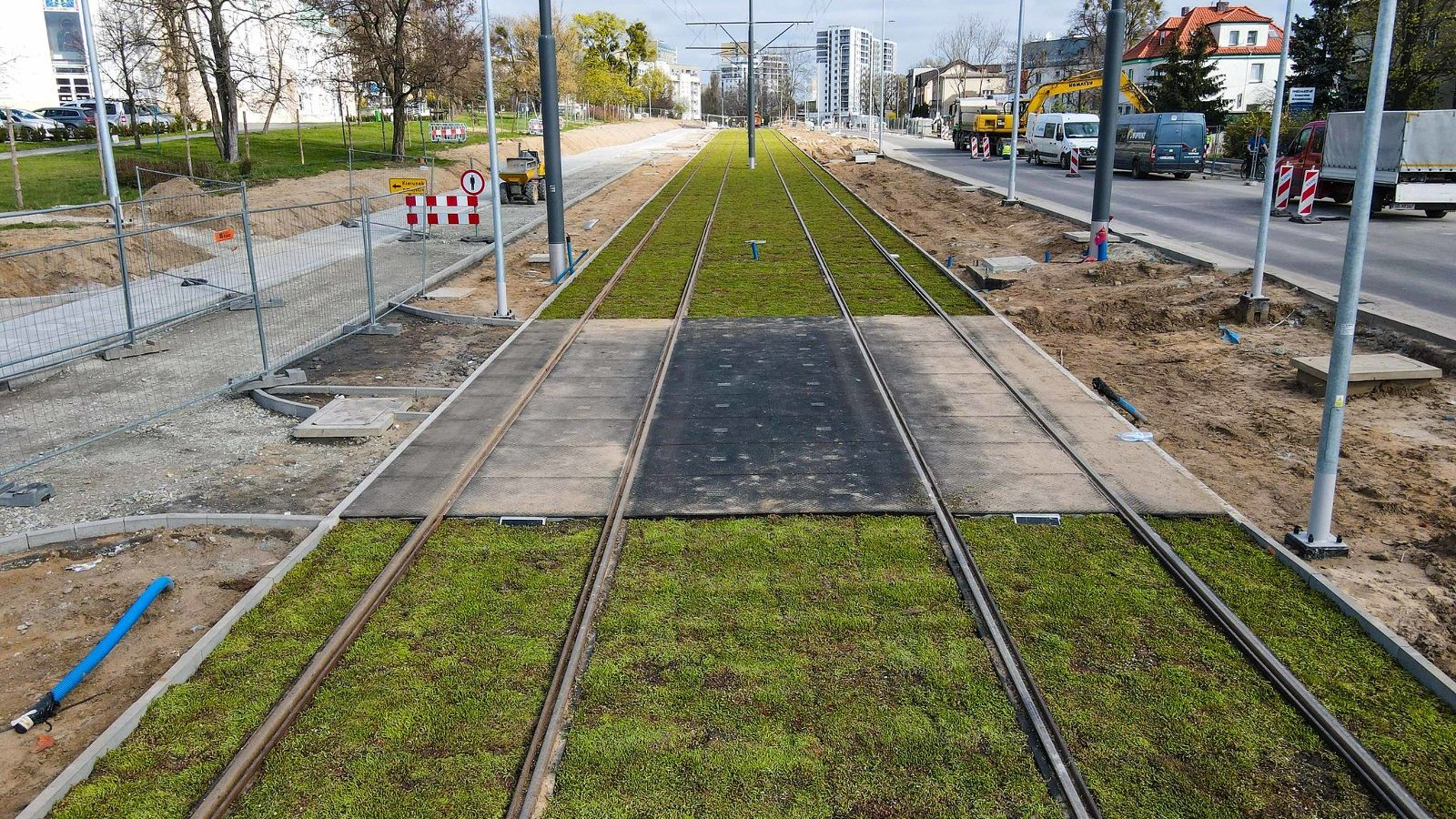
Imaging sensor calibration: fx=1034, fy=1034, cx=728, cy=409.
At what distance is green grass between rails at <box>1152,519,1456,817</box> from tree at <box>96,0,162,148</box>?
32.5 metres

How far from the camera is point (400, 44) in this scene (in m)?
40.4

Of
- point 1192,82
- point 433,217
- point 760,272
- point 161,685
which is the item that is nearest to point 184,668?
point 161,685

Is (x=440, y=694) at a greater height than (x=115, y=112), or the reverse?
(x=115, y=112)

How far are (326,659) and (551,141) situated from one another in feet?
45.4

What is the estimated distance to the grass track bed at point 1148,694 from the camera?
5082mm

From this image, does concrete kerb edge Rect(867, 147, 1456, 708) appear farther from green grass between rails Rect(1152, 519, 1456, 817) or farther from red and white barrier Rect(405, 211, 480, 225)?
red and white barrier Rect(405, 211, 480, 225)

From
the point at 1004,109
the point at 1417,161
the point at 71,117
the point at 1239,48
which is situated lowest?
the point at 1417,161

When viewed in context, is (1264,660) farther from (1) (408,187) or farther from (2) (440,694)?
(1) (408,187)

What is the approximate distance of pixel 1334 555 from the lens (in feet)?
25.3

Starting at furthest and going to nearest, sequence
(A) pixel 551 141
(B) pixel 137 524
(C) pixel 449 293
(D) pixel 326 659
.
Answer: (C) pixel 449 293
(A) pixel 551 141
(B) pixel 137 524
(D) pixel 326 659

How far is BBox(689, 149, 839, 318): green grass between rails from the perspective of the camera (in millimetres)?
16703

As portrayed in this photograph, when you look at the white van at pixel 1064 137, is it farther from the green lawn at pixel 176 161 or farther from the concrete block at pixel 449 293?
the concrete block at pixel 449 293

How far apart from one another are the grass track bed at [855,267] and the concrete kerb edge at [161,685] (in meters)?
10.4

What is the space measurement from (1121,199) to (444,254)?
20.5 m
